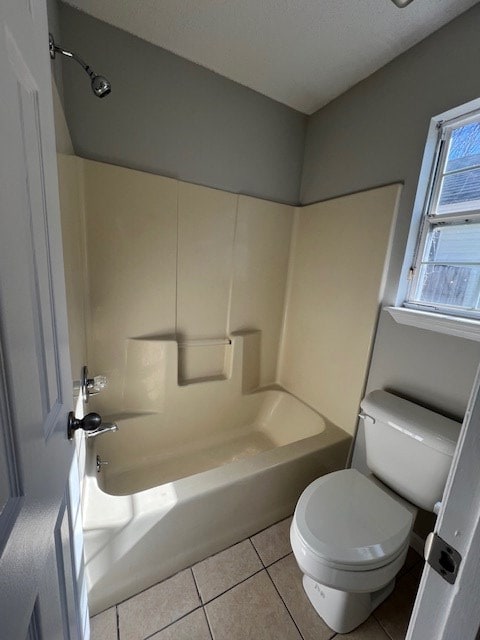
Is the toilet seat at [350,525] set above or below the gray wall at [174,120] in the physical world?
below

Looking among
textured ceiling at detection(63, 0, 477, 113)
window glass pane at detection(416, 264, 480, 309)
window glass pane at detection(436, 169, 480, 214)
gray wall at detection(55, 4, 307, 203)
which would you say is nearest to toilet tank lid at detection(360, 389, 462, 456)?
window glass pane at detection(416, 264, 480, 309)

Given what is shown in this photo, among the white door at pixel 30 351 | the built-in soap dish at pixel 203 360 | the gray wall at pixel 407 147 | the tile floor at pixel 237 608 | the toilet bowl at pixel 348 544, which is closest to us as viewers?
the white door at pixel 30 351

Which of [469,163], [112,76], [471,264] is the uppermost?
[112,76]

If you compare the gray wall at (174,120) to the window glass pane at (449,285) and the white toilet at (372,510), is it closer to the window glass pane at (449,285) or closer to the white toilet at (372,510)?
the window glass pane at (449,285)

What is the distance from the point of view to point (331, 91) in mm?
1627

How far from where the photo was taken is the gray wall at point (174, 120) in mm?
1325

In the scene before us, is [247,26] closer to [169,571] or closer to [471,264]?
[471,264]

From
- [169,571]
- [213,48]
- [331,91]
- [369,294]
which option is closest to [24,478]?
[169,571]

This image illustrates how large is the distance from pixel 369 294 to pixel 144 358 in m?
1.45

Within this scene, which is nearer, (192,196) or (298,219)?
(192,196)

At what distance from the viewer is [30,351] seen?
17.4 inches

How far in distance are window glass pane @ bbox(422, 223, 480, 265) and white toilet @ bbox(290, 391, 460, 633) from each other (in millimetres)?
742

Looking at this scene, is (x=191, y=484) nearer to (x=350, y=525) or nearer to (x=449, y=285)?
(x=350, y=525)

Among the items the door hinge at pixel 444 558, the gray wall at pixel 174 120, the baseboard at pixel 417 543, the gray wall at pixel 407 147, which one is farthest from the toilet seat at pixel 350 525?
the gray wall at pixel 174 120
